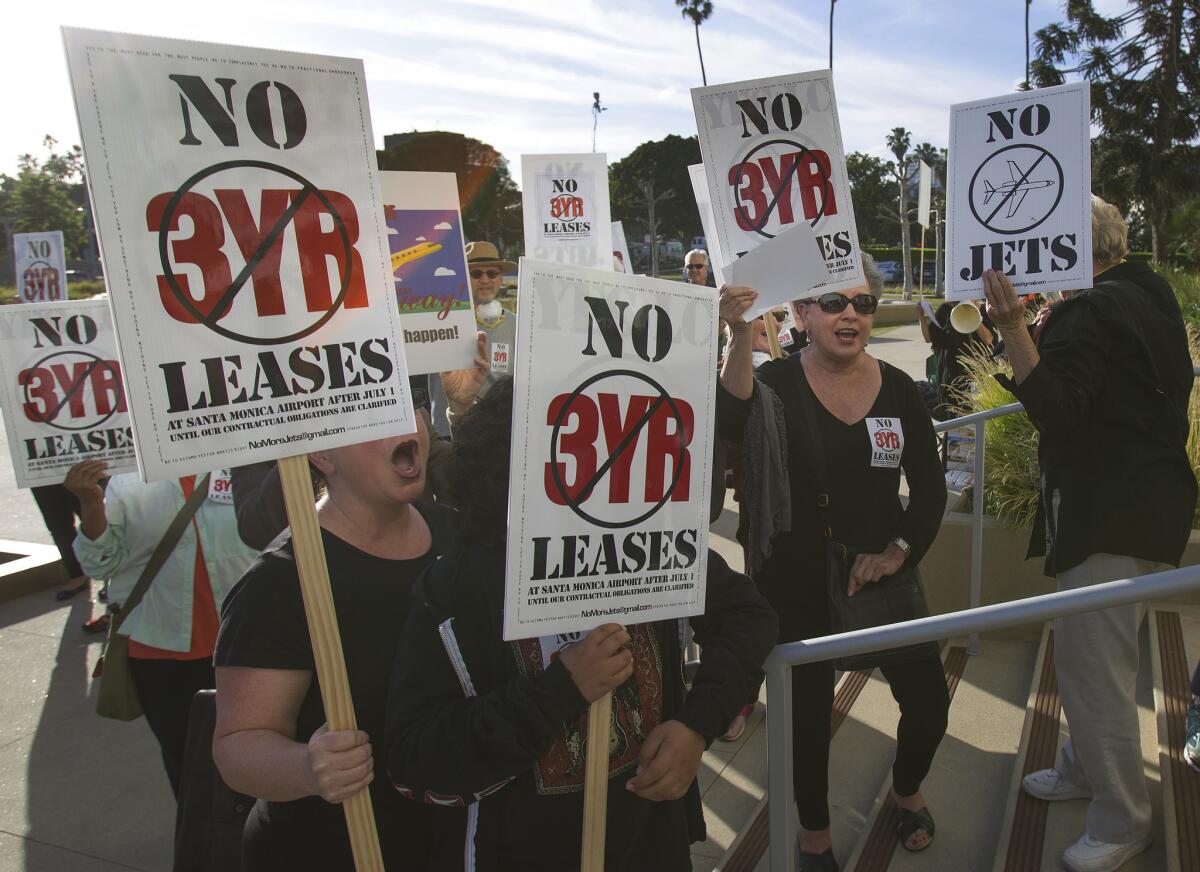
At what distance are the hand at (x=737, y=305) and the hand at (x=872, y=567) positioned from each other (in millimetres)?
872

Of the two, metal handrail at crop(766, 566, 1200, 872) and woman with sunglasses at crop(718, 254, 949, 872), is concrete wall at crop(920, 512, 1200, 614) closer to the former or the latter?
woman with sunglasses at crop(718, 254, 949, 872)

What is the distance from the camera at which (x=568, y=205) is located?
6.06m

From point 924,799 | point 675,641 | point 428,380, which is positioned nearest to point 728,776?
point 924,799

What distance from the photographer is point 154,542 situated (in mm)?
3215

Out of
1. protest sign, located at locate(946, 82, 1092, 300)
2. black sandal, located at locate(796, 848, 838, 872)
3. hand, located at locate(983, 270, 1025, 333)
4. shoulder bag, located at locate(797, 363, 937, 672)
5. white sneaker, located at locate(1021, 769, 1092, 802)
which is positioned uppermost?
protest sign, located at locate(946, 82, 1092, 300)

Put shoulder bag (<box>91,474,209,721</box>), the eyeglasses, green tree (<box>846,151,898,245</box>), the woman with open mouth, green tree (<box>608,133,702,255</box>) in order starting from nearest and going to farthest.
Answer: the woman with open mouth, the eyeglasses, shoulder bag (<box>91,474,209,721</box>), green tree (<box>846,151,898,245</box>), green tree (<box>608,133,702,255</box>)

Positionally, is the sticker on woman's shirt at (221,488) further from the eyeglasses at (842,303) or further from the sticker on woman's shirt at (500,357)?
the sticker on woman's shirt at (500,357)

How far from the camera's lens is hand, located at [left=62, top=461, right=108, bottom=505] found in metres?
3.18

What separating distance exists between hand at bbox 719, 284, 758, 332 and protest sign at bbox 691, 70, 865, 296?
30 cm

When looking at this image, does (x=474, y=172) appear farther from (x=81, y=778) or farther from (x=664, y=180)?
(x=81, y=778)

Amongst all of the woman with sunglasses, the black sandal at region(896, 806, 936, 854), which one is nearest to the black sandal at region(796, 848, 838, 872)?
the woman with sunglasses

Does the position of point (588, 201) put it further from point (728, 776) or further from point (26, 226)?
point (26, 226)

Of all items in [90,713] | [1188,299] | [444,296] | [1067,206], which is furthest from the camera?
[1188,299]

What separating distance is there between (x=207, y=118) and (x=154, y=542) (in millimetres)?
2036
